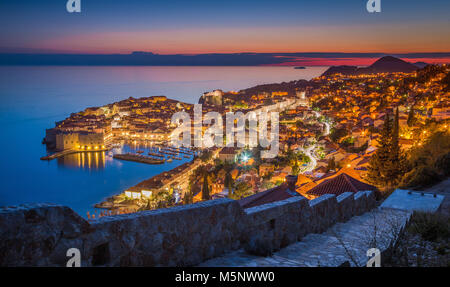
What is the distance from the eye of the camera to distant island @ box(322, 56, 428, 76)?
85.4 metres

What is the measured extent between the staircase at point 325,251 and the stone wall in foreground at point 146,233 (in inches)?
3.7

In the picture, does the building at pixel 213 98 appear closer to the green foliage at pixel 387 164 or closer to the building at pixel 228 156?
the building at pixel 228 156

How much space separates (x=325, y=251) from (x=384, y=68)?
101 metres

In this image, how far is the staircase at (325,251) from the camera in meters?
1.89

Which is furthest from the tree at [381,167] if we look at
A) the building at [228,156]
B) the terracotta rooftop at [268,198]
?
the building at [228,156]

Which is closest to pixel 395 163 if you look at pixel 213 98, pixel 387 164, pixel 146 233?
pixel 387 164

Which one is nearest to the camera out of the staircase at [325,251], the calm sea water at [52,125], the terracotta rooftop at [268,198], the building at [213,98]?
the staircase at [325,251]

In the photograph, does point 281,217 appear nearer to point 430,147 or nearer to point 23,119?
point 430,147

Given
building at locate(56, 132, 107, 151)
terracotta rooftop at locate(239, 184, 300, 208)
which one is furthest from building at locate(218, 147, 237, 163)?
terracotta rooftop at locate(239, 184, 300, 208)

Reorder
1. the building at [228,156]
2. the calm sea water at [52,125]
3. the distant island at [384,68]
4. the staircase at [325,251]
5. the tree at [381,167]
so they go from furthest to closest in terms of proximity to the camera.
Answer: the distant island at [384,68] → the building at [228,156] → the calm sea water at [52,125] → the tree at [381,167] → the staircase at [325,251]

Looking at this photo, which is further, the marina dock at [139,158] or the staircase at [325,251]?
the marina dock at [139,158]

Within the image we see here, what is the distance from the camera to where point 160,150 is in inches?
1716

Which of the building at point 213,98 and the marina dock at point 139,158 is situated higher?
the building at point 213,98
